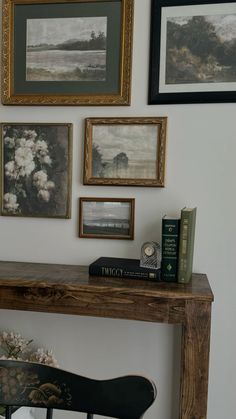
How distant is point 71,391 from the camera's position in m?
0.80

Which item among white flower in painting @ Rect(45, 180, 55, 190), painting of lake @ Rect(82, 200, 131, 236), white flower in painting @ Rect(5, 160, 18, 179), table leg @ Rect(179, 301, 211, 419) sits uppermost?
white flower in painting @ Rect(5, 160, 18, 179)

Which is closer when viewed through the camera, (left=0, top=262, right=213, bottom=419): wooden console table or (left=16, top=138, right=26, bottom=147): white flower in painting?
(left=0, top=262, right=213, bottom=419): wooden console table

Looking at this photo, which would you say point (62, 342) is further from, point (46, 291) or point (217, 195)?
point (217, 195)

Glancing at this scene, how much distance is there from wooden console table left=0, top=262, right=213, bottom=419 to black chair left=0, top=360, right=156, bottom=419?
0.46m

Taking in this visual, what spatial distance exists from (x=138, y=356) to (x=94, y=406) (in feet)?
2.93

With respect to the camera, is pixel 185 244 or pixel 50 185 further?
pixel 50 185

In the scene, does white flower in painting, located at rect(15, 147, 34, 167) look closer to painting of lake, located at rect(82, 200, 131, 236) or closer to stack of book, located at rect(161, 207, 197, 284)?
painting of lake, located at rect(82, 200, 131, 236)

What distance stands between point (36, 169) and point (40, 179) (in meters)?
0.05

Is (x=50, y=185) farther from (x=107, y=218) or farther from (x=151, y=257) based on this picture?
(x=151, y=257)

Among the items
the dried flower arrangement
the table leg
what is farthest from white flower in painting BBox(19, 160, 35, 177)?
the table leg

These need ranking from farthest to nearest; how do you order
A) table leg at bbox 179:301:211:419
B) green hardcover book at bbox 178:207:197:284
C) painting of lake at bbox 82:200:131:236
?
painting of lake at bbox 82:200:131:236
green hardcover book at bbox 178:207:197:284
table leg at bbox 179:301:211:419

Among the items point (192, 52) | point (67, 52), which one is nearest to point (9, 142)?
point (67, 52)

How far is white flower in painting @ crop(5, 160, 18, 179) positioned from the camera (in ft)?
5.48

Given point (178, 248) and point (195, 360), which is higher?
point (178, 248)
